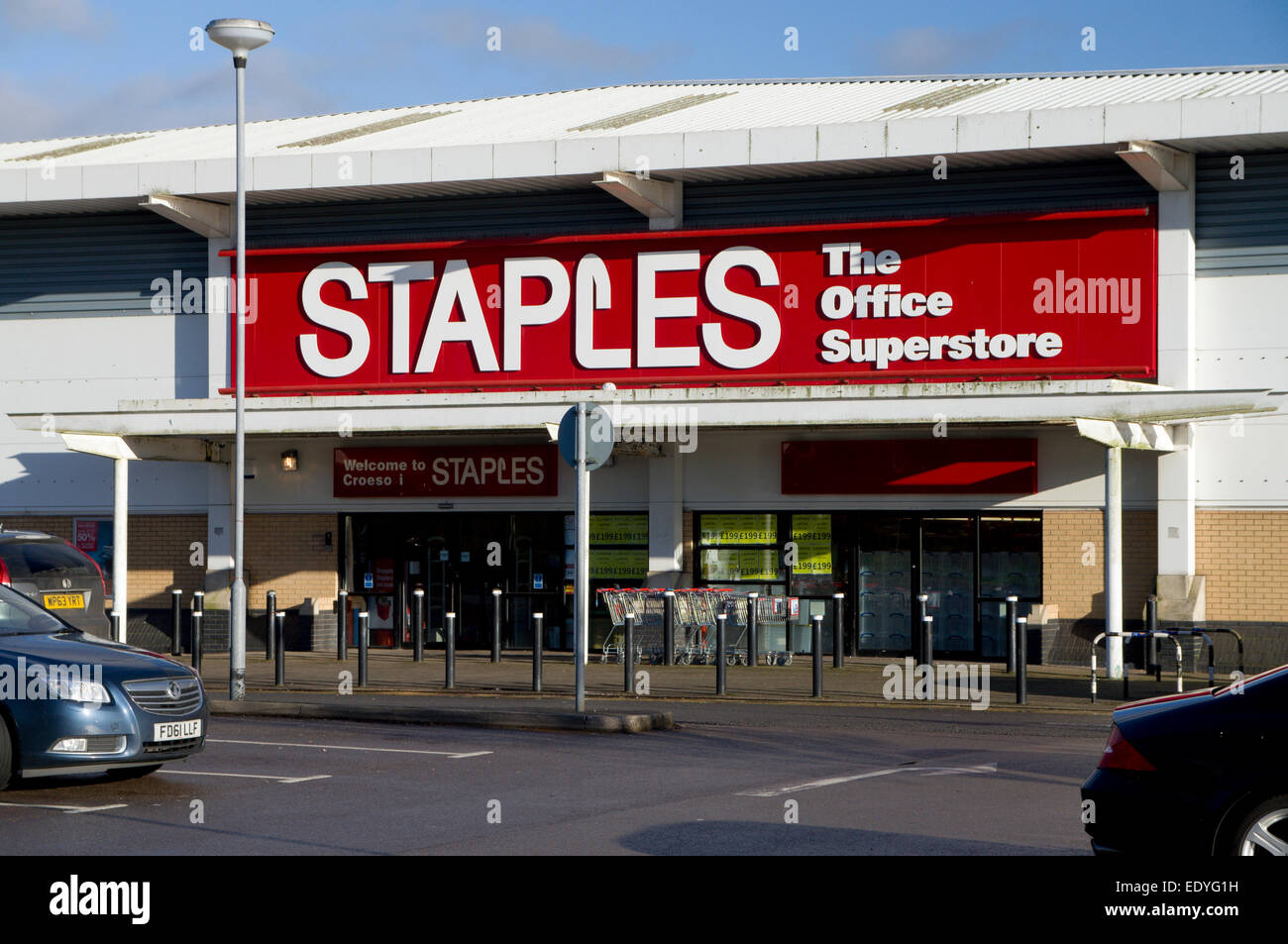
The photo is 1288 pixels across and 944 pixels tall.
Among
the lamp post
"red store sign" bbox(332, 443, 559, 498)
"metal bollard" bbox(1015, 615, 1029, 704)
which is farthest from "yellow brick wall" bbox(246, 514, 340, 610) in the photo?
"metal bollard" bbox(1015, 615, 1029, 704)

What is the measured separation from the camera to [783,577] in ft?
75.7

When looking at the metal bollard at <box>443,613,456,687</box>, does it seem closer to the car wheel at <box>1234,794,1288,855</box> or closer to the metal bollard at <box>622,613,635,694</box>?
the metal bollard at <box>622,613,635,694</box>

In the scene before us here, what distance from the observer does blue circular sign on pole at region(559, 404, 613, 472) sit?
1560cm

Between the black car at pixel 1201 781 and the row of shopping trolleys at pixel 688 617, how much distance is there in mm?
14188

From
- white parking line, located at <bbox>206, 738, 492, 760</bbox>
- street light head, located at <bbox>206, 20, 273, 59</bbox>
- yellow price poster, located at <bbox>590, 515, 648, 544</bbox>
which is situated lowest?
white parking line, located at <bbox>206, 738, 492, 760</bbox>

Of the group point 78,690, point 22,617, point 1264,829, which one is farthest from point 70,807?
point 1264,829

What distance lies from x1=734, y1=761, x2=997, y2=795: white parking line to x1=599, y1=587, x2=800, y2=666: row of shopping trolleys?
30.4ft

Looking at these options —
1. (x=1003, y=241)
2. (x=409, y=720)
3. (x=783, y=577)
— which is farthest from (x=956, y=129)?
(x=409, y=720)

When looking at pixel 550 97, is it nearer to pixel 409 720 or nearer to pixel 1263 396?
pixel 1263 396

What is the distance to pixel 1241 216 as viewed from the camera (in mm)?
20578

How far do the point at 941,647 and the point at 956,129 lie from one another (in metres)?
6.98

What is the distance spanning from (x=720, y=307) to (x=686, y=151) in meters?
2.17

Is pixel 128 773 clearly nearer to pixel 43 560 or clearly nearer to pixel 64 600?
pixel 64 600

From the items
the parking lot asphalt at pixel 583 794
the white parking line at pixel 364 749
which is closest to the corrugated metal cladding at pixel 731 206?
the parking lot asphalt at pixel 583 794
